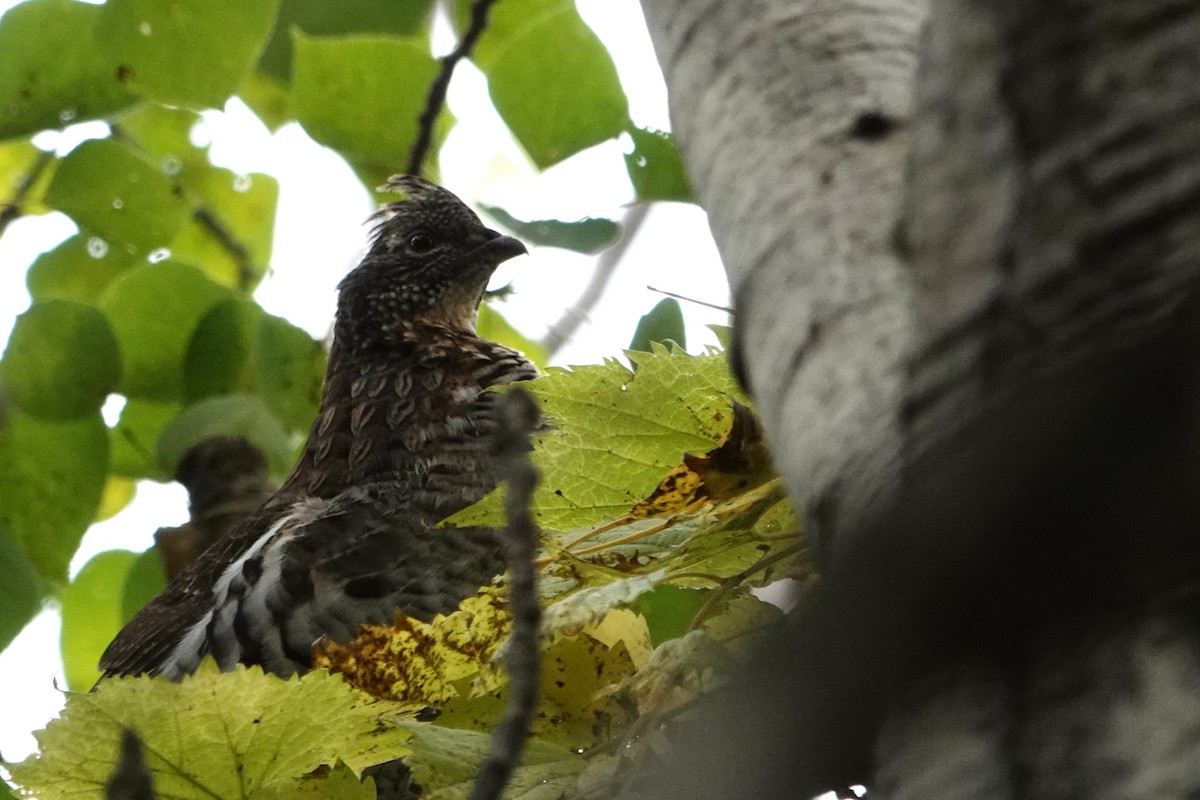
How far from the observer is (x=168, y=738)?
174cm

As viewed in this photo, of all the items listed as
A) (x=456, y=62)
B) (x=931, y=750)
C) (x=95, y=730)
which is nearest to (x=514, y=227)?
(x=456, y=62)

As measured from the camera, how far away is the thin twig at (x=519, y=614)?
1.06 m

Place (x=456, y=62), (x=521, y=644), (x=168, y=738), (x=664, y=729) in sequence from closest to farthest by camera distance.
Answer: (x=521, y=644), (x=664, y=729), (x=168, y=738), (x=456, y=62)

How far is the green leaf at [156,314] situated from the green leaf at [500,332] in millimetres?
1060

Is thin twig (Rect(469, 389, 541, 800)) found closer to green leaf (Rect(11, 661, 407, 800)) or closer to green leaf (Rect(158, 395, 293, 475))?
green leaf (Rect(11, 661, 407, 800))

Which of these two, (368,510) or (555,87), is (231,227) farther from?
(555,87)

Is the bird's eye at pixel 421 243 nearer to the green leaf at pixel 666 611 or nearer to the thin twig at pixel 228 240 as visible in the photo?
the thin twig at pixel 228 240

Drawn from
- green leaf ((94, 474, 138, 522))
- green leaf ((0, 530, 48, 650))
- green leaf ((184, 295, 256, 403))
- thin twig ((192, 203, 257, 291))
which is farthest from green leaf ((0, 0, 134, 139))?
green leaf ((94, 474, 138, 522))

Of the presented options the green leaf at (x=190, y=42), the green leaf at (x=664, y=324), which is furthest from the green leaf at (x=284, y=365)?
the green leaf at (x=664, y=324)

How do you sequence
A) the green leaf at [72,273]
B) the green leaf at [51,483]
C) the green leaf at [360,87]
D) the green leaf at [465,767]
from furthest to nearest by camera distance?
the green leaf at [72,273]
the green leaf at [51,483]
the green leaf at [360,87]
the green leaf at [465,767]

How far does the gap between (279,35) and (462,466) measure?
5.10 feet

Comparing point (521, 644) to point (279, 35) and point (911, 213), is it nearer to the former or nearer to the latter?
point (911, 213)

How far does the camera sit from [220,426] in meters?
3.78

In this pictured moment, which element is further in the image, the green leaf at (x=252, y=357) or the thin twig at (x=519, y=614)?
the green leaf at (x=252, y=357)
